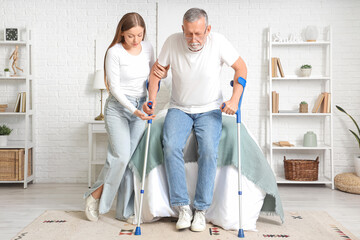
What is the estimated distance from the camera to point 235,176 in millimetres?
2785

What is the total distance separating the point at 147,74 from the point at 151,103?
0.33 metres

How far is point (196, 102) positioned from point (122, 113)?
55 centimetres

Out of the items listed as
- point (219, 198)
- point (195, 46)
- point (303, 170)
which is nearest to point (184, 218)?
point (219, 198)

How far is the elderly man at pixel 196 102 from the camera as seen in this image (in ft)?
8.82

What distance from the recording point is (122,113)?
2.97 metres

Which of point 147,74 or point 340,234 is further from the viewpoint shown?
point 147,74

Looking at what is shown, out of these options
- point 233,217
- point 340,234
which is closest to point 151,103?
point 233,217

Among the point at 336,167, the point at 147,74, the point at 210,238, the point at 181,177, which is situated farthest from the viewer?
the point at 336,167

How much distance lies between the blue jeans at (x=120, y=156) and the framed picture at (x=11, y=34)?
215 centimetres

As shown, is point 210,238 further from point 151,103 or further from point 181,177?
point 151,103

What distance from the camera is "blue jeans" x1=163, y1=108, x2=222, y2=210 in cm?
270

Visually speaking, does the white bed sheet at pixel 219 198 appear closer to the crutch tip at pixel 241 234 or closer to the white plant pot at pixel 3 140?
the crutch tip at pixel 241 234

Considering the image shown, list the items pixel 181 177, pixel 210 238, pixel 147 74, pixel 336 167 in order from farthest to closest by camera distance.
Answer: pixel 336 167
pixel 147 74
pixel 181 177
pixel 210 238

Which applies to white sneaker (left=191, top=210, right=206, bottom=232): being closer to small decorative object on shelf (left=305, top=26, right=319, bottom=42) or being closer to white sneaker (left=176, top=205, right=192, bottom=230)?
white sneaker (left=176, top=205, right=192, bottom=230)
